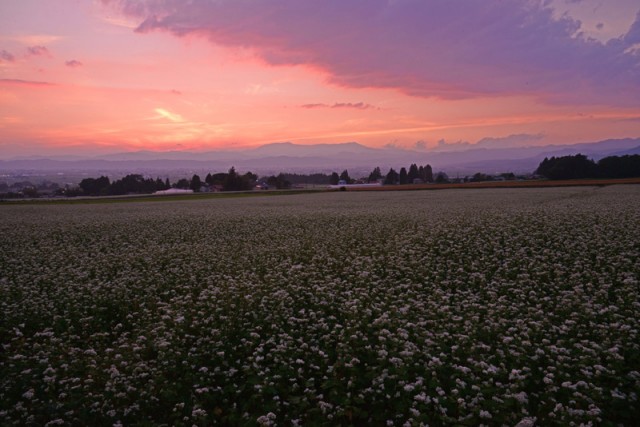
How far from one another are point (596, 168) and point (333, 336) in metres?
121

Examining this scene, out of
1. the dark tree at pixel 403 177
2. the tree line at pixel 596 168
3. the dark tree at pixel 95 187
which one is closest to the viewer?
the tree line at pixel 596 168

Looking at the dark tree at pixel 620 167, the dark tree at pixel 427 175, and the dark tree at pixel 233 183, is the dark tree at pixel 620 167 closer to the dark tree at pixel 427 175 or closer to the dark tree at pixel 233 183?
the dark tree at pixel 427 175

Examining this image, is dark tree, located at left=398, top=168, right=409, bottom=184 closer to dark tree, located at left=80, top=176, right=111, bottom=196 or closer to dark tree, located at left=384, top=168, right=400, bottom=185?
dark tree, located at left=384, top=168, right=400, bottom=185

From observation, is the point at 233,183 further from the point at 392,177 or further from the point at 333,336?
the point at 333,336

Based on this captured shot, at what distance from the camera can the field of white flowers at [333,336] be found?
689 cm

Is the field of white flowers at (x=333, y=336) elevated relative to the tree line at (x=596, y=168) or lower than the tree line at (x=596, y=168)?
lower

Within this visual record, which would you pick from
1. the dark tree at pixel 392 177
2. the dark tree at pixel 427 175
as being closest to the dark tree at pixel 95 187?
the dark tree at pixel 392 177

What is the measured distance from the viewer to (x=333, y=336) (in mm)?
9734

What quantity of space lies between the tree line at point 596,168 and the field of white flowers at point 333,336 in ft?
335

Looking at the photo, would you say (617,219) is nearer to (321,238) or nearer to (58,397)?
(321,238)

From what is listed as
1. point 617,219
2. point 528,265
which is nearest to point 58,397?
point 528,265

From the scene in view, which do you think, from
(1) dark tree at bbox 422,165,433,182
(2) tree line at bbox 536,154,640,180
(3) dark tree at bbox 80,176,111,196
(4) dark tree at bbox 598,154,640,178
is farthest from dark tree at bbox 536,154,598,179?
(3) dark tree at bbox 80,176,111,196

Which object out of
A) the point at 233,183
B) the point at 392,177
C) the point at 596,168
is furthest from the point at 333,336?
the point at 392,177

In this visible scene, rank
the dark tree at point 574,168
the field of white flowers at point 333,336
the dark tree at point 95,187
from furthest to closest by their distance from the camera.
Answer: the dark tree at point 95,187 < the dark tree at point 574,168 < the field of white flowers at point 333,336
